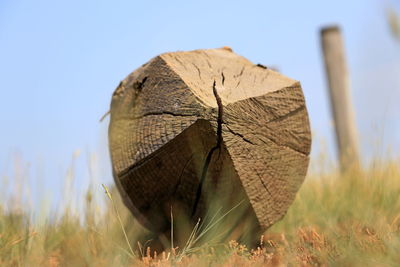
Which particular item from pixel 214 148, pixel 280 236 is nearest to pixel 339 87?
pixel 280 236

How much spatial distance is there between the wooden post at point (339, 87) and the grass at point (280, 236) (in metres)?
1.93

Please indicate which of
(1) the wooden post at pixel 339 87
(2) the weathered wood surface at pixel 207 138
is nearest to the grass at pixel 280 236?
(2) the weathered wood surface at pixel 207 138

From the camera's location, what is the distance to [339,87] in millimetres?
6082

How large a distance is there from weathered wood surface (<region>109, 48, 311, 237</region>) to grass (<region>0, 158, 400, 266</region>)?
7.5 inches

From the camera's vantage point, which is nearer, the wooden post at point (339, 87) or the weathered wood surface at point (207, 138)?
the weathered wood surface at point (207, 138)

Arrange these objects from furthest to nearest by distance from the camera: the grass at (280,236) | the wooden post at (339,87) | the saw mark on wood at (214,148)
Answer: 1. the wooden post at (339,87)
2. the saw mark on wood at (214,148)
3. the grass at (280,236)

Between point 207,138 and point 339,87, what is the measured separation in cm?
442

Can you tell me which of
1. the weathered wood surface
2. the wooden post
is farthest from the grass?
the wooden post

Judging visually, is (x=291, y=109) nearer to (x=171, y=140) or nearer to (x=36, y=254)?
(x=171, y=140)

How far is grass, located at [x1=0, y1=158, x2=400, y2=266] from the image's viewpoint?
6.26ft

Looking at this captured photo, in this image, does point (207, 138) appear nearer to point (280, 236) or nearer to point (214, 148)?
point (214, 148)

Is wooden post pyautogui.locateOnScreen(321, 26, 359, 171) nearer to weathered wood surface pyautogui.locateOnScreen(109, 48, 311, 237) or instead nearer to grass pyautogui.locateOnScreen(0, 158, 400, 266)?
grass pyautogui.locateOnScreen(0, 158, 400, 266)

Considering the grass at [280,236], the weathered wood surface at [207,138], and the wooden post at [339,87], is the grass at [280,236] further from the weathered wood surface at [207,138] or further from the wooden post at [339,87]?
the wooden post at [339,87]

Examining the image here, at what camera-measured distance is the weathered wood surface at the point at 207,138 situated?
211 centimetres
